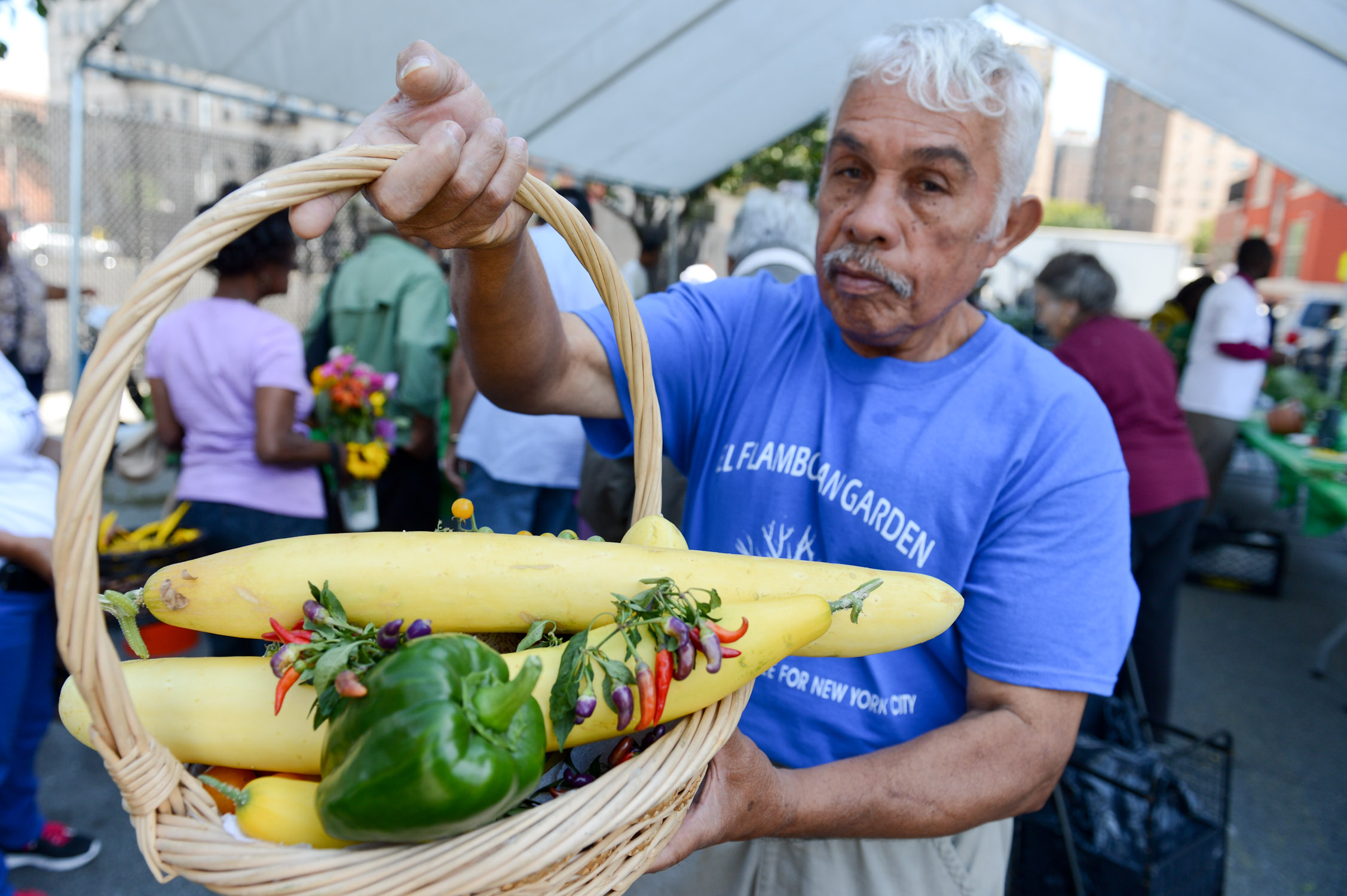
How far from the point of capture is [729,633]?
0.88m

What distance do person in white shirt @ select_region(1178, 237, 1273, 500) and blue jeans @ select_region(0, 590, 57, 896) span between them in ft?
22.8

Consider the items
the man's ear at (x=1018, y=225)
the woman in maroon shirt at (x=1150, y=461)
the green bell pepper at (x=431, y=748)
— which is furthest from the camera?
the woman in maroon shirt at (x=1150, y=461)

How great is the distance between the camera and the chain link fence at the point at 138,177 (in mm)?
7406

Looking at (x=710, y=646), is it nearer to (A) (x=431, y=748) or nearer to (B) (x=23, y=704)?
(A) (x=431, y=748)

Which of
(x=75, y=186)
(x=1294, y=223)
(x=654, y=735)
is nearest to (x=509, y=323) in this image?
(x=654, y=735)

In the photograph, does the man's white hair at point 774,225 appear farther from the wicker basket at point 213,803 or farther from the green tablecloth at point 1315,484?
the green tablecloth at point 1315,484

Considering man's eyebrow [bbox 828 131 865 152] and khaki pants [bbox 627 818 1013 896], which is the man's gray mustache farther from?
khaki pants [bbox 627 818 1013 896]

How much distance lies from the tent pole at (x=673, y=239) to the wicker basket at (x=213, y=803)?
9.13 m

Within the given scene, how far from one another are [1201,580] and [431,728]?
23.7 feet

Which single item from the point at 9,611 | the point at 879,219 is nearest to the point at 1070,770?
the point at 879,219

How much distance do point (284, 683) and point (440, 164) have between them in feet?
1.89

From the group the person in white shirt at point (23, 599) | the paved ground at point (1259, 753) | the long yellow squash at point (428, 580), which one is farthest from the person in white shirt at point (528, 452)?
the long yellow squash at point (428, 580)

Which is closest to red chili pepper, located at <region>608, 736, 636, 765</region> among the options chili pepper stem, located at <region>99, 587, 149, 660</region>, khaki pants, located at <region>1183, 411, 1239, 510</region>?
chili pepper stem, located at <region>99, 587, 149, 660</region>

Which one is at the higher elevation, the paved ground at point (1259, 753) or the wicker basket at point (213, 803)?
the wicker basket at point (213, 803)
